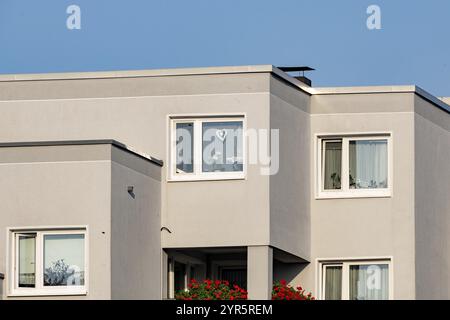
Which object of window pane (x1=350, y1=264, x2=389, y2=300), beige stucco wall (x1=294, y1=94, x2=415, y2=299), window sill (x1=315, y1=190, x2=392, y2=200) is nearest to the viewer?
beige stucco wall (x1=294, y1=94, x2=415, y2=299)

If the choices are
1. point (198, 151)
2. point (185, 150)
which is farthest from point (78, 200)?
point (198, 151)

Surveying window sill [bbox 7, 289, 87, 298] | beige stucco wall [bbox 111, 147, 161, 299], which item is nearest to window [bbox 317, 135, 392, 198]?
beige stucco wall [bbox 111, 147, 161, 299]

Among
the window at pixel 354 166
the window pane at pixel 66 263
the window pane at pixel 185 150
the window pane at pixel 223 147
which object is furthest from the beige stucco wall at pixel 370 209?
the window pane at pixel 66 263

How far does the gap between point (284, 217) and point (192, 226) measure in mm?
2198

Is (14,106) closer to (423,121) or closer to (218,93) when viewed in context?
(218,93)

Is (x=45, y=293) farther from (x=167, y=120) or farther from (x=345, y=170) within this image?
(x=345, y=170)

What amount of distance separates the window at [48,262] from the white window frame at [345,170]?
7739 millimetres

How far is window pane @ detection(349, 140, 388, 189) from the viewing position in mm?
41188

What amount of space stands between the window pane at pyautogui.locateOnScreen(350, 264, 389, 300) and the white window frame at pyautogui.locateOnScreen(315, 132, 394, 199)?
173cm

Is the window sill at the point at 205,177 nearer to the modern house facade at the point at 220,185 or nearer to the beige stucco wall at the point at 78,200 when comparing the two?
the modern house facade at the point at 220,185

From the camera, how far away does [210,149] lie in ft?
129

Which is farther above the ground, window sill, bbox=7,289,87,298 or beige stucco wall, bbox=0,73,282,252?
beige stucco wall, bbox=0,73,282,252

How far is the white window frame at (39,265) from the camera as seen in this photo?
1396 inches

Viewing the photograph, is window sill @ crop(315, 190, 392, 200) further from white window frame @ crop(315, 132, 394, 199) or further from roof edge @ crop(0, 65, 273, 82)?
roof edge @ crop(0, 65, 273, 82)
